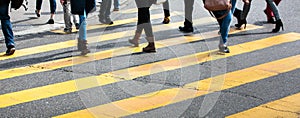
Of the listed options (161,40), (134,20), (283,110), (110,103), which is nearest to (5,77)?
(110,103)

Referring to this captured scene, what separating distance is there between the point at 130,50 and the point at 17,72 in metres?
2.01

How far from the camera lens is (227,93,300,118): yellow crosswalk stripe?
223 inches

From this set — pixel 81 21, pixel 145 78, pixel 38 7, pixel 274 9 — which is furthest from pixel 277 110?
pixel 38 7

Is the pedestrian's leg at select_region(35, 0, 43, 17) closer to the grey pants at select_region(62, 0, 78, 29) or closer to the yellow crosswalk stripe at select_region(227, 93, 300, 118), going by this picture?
the grey pants at select_region(62, 0, 78, 29)

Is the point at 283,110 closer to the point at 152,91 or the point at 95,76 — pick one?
the point at 152,91

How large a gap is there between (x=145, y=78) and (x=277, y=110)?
199 cm

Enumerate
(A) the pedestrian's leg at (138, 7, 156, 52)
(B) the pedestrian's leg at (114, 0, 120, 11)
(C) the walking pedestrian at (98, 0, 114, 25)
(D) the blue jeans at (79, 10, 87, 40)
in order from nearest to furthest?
(D) the blue jeans at (79, 10, 87, 40)
(A) the pedestrian's leg at (138, 7, 156, 52)
(C) the walking pedestrian at (98, 0, 114, 25)
(B) the pedestrian's leg at (114, 0, 120, 11)

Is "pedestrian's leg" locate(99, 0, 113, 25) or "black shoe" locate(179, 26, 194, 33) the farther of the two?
"pedestrian's leg" locate(99, 0, 113, 25)

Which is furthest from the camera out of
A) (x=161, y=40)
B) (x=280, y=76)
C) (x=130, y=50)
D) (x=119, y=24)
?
(x=119, y=24)

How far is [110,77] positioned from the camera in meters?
7.15

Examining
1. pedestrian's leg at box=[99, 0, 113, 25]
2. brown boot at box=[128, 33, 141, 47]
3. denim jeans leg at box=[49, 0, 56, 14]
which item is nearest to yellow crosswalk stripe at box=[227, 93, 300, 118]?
brown boot at box=[128, 33, 141, 47]

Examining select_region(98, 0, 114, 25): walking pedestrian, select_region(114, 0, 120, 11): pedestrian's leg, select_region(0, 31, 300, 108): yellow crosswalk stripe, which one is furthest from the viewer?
select_region(114, 0, 120, 11): pedestrian's leg

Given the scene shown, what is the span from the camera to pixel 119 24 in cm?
1095

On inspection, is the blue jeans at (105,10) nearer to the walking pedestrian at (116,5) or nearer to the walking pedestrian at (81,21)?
the walking pedestrian at (116,5)
